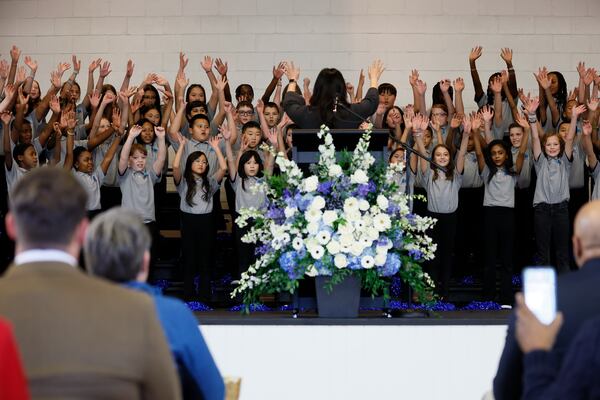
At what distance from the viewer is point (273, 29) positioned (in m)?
9.90

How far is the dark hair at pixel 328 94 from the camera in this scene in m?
5.68

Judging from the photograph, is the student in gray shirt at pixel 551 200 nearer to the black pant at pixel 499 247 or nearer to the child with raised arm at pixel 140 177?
the black pant at pixel 499 247

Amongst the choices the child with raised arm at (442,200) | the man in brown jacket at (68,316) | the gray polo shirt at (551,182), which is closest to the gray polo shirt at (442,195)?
the child with raised arm at (442,200)

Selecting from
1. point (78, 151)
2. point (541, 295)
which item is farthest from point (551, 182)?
point (541, 295)

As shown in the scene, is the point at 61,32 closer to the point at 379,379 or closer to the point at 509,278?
the point at 509,278

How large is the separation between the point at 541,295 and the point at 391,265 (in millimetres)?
2308

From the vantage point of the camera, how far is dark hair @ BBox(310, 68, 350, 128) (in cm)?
568

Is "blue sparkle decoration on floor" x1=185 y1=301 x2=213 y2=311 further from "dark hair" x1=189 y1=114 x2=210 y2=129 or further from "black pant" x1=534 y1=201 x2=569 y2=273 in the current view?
"black pant" x1=534 y1=201 x2=569 y2=273

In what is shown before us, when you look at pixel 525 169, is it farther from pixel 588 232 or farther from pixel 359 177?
pixel 588 232

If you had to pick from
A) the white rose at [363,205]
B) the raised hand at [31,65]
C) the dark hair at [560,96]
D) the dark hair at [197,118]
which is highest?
the raised hand at [31,65]

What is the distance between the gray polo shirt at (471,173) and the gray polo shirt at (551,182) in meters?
0.53

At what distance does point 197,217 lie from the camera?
7.17 m

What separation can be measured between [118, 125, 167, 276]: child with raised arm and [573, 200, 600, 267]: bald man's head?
196 inches

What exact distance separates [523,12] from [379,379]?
246 inches
